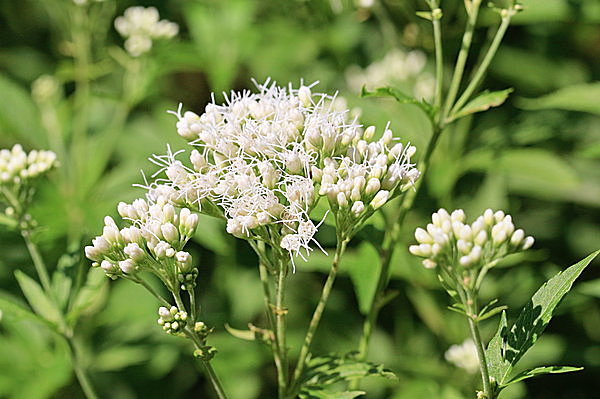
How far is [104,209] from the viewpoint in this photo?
3791 mm

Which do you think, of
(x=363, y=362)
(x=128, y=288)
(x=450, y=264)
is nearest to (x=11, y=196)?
(x=128, y=288)

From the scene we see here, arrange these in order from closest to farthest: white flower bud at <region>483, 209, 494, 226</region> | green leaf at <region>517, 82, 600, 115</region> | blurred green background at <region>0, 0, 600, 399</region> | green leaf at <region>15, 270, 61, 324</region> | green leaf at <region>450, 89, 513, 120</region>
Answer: white flower bud at <region>483, 209, 494, 226</region> → green leaf at <region>450, 89, 513, 120</region> → green leaf at <region>15, 270, 61, 324</region> → green leaf at <region>517, 82, 600, 115</region> → blurred green background at <region>0, 0, 600, 399</region>

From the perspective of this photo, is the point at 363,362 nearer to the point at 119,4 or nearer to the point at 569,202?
the point at 569,202

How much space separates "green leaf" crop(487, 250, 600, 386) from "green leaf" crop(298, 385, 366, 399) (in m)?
0.43

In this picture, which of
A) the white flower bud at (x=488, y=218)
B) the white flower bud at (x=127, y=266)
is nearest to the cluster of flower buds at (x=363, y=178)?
the white flower bud at (x=488, y=218)

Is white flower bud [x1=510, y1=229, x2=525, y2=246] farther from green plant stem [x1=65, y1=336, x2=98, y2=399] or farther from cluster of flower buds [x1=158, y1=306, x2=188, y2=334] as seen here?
green plant stem [x1=65, y1=336, x2=98, y2=399]

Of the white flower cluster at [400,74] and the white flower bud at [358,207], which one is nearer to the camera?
the white flower bud at [358,207]

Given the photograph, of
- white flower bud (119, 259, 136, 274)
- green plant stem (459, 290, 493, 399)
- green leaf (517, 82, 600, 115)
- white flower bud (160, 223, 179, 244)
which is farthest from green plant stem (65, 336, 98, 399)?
green leaf (517, 82, 600, 115)

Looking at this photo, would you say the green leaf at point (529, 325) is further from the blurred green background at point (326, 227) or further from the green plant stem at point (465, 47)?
the blurred green background at point (326, 227)

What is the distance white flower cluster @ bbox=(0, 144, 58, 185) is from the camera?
2.97 meters

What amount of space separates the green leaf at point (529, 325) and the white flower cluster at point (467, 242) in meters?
0.14

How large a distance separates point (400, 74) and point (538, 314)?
266 centimetres

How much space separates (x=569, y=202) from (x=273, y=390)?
225 cm

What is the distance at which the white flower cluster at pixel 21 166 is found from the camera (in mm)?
2969
